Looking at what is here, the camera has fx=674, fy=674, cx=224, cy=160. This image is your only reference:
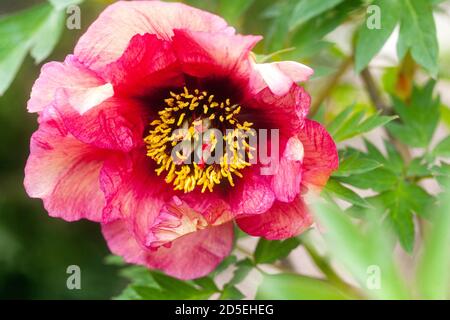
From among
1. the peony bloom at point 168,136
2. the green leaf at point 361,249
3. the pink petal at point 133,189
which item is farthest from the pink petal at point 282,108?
the green leaf at point 361,249

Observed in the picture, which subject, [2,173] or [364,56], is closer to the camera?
[364,56]

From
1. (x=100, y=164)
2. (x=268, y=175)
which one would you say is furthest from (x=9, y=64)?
(x=268, y=175)

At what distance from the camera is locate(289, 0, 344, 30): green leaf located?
1.91 feet

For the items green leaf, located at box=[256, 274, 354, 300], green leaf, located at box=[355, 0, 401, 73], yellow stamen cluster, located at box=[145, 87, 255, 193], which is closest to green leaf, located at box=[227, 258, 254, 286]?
yellow stamen cluster, located at box=[145, 87, 255, 193]

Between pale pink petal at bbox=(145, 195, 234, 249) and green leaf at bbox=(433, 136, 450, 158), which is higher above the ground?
green leaf at bbox=(433, 136, 450, 158)

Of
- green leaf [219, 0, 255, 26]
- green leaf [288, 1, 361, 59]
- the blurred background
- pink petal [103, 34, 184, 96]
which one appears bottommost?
the blurred background

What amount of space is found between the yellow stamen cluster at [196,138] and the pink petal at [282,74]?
9 centimetres

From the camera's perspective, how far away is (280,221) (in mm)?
530

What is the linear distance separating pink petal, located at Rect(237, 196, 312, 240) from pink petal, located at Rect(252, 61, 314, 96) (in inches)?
4.2

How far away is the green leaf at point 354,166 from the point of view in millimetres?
541

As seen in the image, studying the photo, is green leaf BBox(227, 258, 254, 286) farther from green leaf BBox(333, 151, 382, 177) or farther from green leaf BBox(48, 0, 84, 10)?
green leaf BBox(48, 0, 84, 10)

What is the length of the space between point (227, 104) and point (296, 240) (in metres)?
0.14

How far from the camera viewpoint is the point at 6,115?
117cm

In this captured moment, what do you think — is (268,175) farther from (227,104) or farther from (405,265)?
(405,265)
